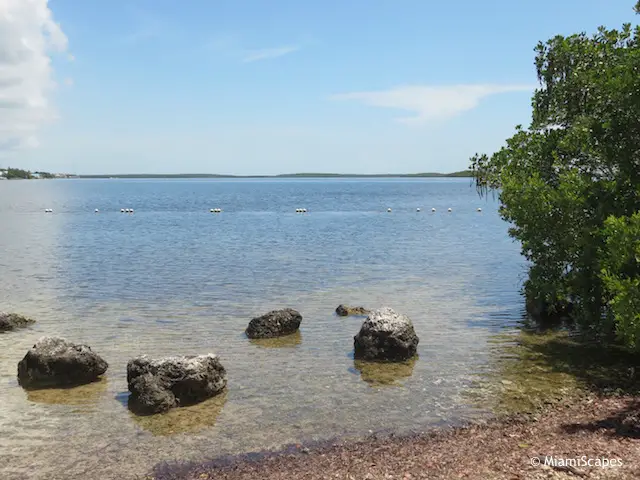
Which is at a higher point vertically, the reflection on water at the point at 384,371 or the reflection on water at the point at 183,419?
the reflection on water at the point at 183,419

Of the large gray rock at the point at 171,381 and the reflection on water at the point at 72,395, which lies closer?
the large gray rock at the point at 171,381

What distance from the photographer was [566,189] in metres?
18.8

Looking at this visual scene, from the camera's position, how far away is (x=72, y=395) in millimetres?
16453

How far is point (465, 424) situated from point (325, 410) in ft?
11.8

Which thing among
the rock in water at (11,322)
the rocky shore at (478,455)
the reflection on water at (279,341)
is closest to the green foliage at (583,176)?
the rocky shore at (478,455)

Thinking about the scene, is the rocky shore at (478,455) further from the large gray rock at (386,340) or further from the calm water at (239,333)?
the large gray rock at (386,340)

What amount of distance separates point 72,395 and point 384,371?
9.44m

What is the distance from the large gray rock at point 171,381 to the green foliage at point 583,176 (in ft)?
36.1

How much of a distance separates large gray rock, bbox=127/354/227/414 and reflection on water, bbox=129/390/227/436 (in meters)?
0.25

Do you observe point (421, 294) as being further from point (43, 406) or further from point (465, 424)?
point (43, 406)

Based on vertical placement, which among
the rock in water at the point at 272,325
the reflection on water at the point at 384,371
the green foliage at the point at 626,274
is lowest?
the reflection on water at the point at 384,371

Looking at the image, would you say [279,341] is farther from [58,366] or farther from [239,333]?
[58,366]

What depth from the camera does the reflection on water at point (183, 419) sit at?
552 inches

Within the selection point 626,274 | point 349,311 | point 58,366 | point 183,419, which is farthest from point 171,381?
point 626,274
